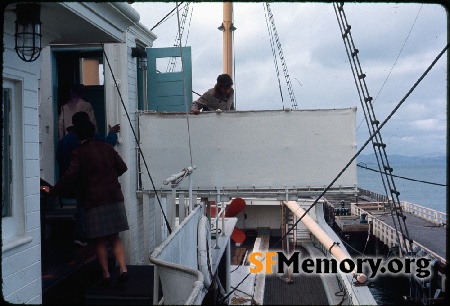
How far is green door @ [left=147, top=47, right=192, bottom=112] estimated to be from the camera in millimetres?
9391

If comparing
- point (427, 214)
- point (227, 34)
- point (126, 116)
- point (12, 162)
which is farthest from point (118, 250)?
point (427, 214)

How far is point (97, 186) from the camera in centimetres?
510

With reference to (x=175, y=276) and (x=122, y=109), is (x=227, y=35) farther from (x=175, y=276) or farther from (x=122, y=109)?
(x=175, y=276)

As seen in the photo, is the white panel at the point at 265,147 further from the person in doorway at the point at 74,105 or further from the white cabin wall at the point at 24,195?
A: the white cabin wall at the point at 24,195

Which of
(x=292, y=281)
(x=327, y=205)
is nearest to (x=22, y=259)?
(x=292, y=281)

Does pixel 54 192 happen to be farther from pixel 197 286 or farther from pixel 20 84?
pixel 197 286

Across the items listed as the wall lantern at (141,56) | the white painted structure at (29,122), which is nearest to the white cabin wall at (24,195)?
the white painted structure at (29,122)

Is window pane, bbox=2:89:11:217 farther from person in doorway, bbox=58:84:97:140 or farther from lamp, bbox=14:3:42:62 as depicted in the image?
person in doorway, bbox=58:84:97:140

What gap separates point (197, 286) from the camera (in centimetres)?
305

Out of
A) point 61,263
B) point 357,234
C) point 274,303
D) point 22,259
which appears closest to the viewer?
point 22,259

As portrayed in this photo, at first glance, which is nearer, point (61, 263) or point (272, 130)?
point (61, 263)

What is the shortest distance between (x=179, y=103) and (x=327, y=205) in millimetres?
39876

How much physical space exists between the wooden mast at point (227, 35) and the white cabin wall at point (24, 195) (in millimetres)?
12433

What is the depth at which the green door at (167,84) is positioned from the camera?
939 centimetres
